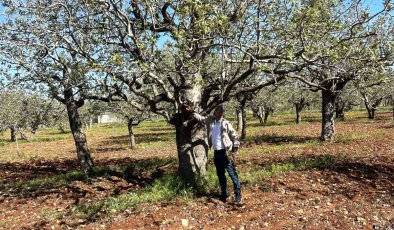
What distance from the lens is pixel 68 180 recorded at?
11.5m

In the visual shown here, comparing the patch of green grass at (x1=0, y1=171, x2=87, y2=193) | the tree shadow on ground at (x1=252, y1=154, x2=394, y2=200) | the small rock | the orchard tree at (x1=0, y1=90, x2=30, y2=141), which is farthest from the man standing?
the orchard tree at (x1=0, y1=90, x2=30, y2=141)

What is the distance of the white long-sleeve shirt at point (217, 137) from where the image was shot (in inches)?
291

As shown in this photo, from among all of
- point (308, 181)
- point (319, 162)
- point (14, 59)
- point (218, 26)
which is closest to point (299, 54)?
point (218, 26)

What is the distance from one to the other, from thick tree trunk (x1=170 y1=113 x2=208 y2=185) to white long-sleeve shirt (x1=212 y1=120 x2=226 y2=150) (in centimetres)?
147

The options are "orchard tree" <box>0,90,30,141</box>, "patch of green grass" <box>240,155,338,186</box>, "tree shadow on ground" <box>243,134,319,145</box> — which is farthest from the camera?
"orchard tree" <box>0,90,30,141</box>

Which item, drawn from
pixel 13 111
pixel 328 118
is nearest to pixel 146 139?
pixel 13 111

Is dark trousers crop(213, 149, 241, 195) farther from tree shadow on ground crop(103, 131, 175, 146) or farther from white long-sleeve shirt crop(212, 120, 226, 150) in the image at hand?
tree shadow on ground crop(103, 131, 175, 146)

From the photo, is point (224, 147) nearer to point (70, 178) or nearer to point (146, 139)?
point (70, 178)

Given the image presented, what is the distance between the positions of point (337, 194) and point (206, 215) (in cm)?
340

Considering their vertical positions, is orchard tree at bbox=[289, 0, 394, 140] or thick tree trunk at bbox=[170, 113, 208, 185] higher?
orchard tree at bbox=[289, 0, 394, 140]

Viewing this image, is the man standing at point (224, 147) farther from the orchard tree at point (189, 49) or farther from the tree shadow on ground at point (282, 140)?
the tree shadow on ground at point (282, 140)

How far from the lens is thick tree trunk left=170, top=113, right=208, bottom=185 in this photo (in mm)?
9078

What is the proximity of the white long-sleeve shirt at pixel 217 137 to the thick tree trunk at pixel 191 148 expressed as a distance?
147 centimetres

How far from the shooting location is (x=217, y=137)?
7.44 meters
